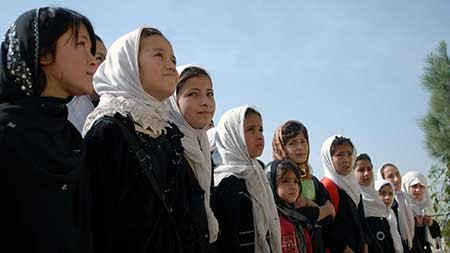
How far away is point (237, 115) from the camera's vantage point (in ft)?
12.1

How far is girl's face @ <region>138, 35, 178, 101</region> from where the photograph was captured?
2.52m

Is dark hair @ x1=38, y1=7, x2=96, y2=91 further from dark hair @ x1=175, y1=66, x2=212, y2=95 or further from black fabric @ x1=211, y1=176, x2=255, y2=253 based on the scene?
black fabric @ x1=211, y1=176, x2=255, y2=253

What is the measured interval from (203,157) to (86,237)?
3.49ft

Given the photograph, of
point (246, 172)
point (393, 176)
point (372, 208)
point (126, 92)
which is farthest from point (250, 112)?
point (393, 176)

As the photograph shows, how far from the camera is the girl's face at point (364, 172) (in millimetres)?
6090

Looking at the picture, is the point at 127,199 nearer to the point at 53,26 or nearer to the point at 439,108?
the point at 53,26

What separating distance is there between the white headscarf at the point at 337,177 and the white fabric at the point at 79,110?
294cm

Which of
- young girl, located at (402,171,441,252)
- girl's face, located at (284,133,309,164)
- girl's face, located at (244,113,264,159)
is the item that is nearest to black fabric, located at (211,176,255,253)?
girl's face, located at (244,113,264,159)

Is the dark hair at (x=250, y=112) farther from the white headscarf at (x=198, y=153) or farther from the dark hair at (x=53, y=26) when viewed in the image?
the dark hair at (x=53, y=26)

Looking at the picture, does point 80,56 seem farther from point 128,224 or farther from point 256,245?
point 256,245

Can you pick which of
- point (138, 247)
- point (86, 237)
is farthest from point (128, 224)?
point (86, 237)

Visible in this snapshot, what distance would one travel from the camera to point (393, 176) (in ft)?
24.5

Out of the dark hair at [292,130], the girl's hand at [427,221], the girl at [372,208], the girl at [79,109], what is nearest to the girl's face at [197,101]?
the girl at [79,109]

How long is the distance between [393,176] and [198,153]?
18.0 ft
